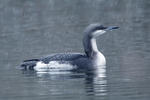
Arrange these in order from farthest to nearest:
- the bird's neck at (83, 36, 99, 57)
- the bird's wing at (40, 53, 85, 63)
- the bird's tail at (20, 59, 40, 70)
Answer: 1. the bird's neck at (83, 36, 99, 57)
2. the bird's wing at (40, 53, 85, 63)
3. the bird's tail at (20, 59, 40, 70)

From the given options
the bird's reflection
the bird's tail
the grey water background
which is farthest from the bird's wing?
the grey water background

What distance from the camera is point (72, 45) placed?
21.1 meters

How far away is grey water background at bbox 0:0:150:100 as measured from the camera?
49.0 feet

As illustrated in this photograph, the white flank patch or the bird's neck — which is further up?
the bird's neck

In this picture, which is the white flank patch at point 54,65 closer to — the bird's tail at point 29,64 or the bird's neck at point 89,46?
the bird's tail at point 29,64

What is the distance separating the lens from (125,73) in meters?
16.7

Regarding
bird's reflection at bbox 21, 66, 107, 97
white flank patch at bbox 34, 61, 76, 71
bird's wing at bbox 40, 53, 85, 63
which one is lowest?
bird's reflection at bbox 21, 66, 107, 97

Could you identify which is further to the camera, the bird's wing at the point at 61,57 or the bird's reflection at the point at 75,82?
the bird's wing at the point at 61,57

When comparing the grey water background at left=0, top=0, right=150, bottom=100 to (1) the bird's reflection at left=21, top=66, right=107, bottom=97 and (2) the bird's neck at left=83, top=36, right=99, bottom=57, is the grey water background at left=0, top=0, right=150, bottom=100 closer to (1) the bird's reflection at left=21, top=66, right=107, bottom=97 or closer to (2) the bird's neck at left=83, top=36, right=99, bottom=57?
(1) the bird's reflection at left=21, top=66, right=107, bottom=97

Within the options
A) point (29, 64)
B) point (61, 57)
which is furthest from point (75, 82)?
point (29, 64)

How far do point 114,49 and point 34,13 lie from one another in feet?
36.1

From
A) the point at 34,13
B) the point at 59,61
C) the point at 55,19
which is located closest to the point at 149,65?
the point at 59,61

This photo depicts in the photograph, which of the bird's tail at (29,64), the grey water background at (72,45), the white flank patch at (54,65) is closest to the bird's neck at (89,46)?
the grey water background at (72,45)

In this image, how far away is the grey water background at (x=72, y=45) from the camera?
1495 cm
